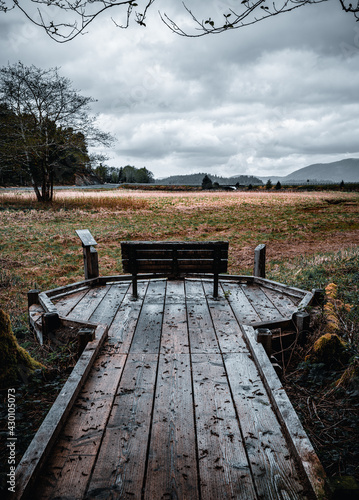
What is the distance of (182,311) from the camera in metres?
4.74

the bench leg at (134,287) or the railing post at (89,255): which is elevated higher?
the railing post at (89,255)

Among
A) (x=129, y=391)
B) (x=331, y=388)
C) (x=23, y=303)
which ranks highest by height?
(x=129, y=391)

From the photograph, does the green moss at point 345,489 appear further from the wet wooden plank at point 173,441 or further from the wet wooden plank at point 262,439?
the wet wooden plank at point 173,441

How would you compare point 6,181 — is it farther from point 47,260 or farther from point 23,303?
point 23,303

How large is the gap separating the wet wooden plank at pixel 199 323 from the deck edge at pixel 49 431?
1193mm

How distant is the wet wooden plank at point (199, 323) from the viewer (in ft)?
12.1

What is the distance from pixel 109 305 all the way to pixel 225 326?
188 centimetres

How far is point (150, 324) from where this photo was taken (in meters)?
4.30

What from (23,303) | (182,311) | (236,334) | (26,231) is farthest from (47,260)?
(236,334)

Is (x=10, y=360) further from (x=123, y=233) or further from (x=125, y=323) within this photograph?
(x=123, y=233)

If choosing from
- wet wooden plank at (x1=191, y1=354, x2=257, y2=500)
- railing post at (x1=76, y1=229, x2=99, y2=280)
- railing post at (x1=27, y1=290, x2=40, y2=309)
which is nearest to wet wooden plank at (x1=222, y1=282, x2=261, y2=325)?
wet wooden plank at (x1=191, y1=354, x2=257, y2=500)

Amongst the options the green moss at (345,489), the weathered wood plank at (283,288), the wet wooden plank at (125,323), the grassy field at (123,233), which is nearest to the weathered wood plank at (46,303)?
the wet wooden plank at (125,323)

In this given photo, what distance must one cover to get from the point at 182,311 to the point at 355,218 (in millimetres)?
17690

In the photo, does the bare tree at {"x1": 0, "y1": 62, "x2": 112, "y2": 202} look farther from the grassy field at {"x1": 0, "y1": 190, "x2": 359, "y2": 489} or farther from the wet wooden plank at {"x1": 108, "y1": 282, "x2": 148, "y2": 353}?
the wet wooden plank at {"x1": 108, "y1": 282, "x2": 148, "y2": 353}
